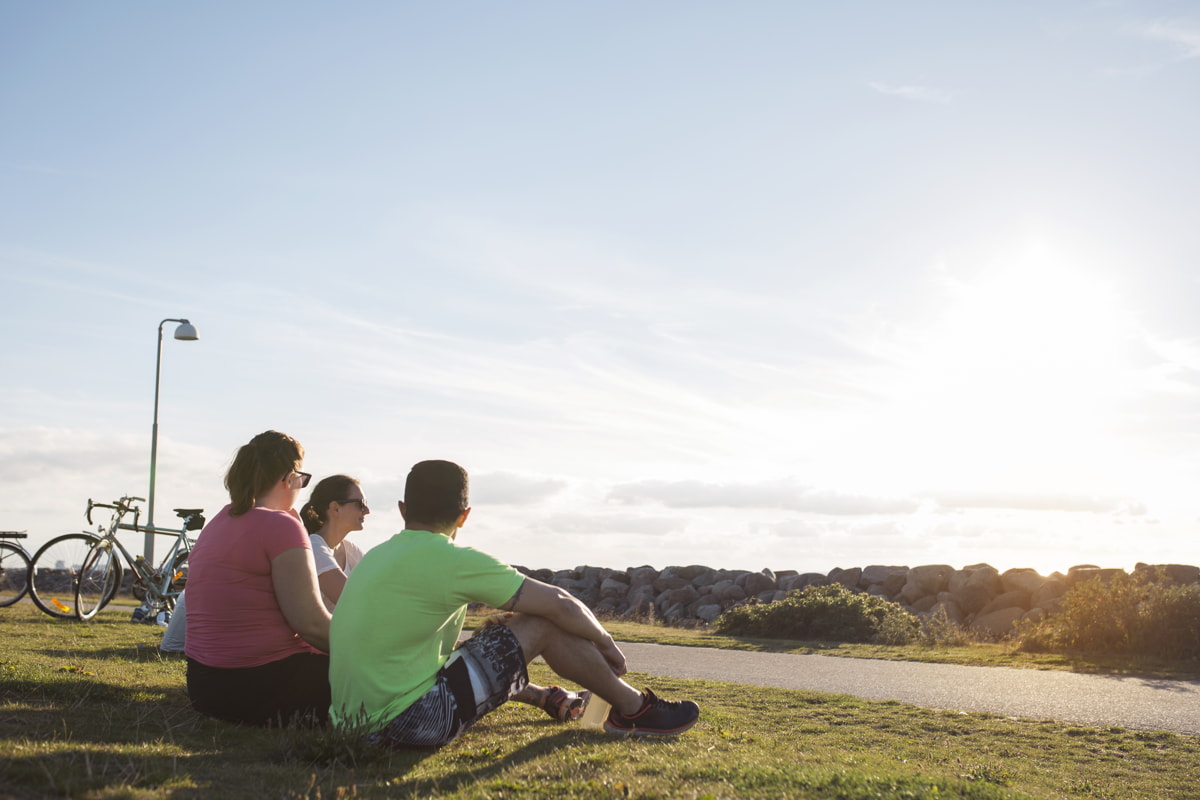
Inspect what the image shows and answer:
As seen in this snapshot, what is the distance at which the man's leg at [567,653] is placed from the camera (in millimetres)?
4727

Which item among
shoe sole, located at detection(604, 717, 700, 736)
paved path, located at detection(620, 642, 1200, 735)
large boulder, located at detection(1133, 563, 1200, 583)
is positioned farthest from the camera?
large boulder, located at detection(1133, 563, 1200, 583)

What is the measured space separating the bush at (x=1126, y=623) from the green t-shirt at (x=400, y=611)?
11.3 metres

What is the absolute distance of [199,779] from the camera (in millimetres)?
3855

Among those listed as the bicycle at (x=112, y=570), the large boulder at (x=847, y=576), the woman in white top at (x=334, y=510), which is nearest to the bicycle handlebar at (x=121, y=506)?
the bicycle at (x=112, y=570)

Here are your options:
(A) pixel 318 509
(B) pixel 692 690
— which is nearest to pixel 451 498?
(A) pixel 318 509

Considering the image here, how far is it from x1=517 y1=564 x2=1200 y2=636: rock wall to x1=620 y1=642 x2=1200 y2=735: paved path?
4986mm

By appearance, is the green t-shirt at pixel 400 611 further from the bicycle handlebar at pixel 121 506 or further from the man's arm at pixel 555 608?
the bicycle handlebar at pixel 121 506

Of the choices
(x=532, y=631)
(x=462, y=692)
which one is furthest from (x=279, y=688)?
(x=532, y=631)

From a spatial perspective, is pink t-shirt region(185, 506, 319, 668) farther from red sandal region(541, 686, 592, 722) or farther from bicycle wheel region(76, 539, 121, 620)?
bicycle wheel region(76, 539, 121, 620)

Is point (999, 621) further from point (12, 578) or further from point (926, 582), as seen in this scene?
point (12, 578)

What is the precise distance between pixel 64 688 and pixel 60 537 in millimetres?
8165

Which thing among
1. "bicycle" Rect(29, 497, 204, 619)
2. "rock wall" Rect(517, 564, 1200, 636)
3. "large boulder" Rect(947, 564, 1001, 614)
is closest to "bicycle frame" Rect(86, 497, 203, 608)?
"bicycle" Rect(29, 497, 204, 619)

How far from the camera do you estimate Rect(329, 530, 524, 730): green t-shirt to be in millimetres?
4387

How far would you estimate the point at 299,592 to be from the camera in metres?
4.86
